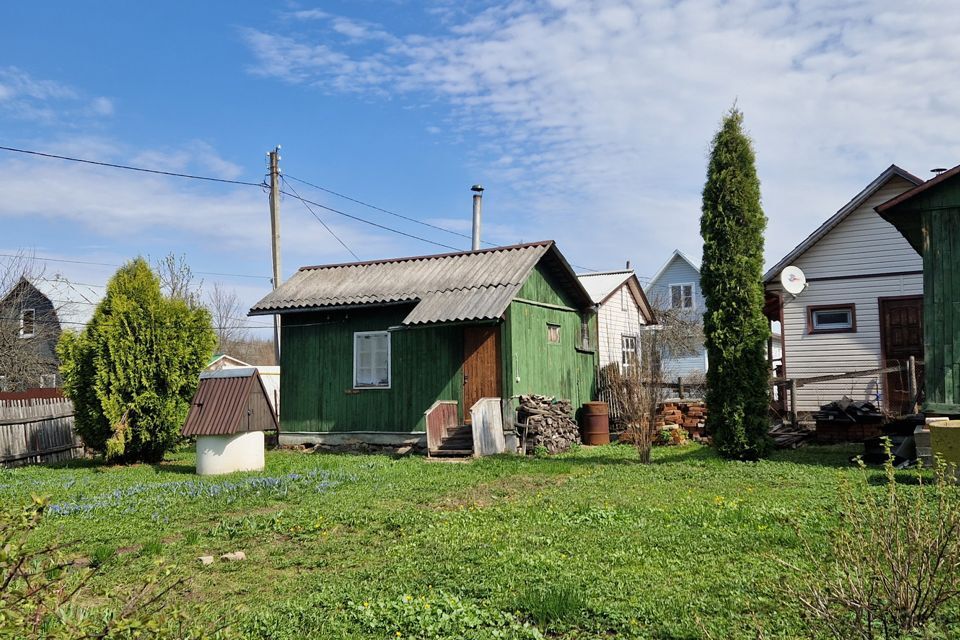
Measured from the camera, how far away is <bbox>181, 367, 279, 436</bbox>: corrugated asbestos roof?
1219 cm

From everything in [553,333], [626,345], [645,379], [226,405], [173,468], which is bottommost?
[173,468]

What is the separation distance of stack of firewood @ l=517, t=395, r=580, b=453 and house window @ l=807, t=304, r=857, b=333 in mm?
6682

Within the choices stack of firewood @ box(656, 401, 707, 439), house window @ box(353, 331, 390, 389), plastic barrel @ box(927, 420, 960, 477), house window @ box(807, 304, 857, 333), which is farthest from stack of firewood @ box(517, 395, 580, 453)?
plastic barrel @ box(927, 420, 960, 477)

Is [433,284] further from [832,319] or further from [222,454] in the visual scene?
[832,319]

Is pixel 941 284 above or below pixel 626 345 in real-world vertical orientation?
above

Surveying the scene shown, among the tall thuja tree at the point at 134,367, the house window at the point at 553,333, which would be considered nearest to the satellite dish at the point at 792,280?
the house window at the point at 553,333

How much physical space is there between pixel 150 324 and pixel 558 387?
896 centimetres

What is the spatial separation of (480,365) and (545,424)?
1.84 m

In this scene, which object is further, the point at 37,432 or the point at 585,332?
the point at 585,332

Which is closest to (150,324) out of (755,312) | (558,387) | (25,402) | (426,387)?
(25,402)

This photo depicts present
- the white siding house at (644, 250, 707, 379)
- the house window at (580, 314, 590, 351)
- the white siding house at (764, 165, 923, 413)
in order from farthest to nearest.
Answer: the white siding house at (644, 250, 707, 379)
the house window at (580, 314, 590, 351)
the white siding house at (764, 165, 923, 413)

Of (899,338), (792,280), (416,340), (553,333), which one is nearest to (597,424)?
(553,333)

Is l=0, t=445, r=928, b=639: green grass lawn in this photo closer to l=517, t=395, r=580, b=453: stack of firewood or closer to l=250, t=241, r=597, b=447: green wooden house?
l=517, t=395, r=580, b=453: stack of firewood

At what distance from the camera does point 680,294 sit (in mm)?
39562
